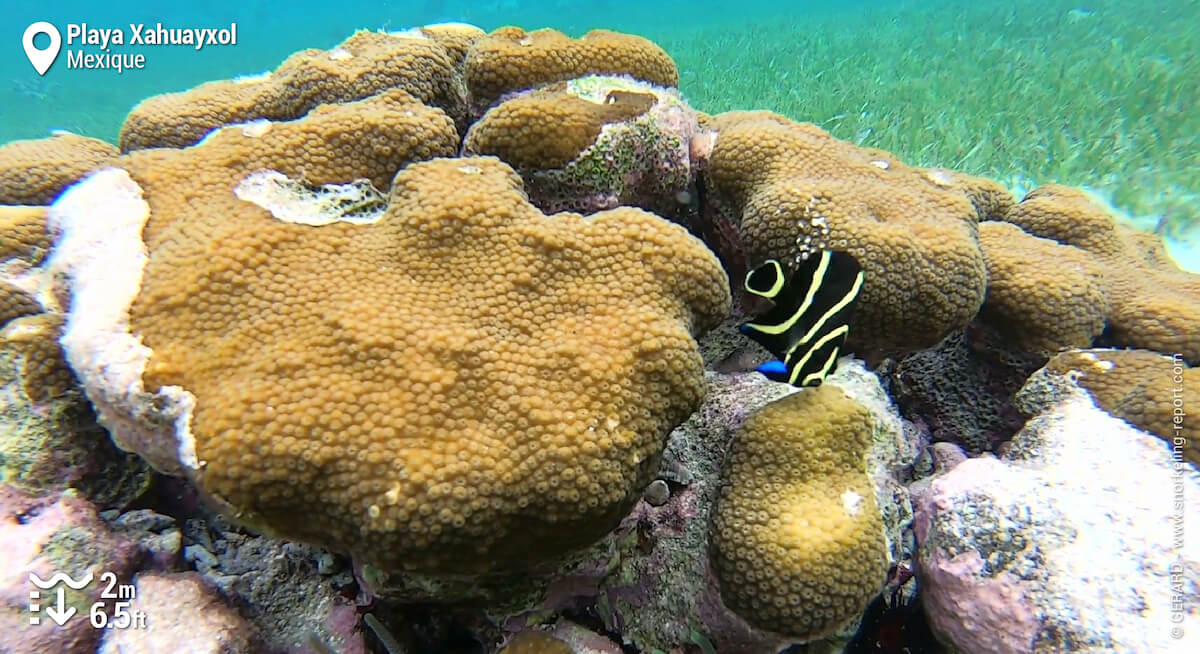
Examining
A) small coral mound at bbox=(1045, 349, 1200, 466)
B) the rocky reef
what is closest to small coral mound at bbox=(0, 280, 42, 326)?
the rocky reef

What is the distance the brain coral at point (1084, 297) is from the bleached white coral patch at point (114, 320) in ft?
11.3

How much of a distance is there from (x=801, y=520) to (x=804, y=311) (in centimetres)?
74

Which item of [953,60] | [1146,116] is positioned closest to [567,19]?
[953,60]

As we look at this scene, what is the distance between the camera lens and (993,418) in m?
3.24

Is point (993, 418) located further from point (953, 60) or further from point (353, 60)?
point (953, 60)

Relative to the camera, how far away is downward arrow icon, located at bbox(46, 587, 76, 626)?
2025mm

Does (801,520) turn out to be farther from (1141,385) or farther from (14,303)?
(14,303)

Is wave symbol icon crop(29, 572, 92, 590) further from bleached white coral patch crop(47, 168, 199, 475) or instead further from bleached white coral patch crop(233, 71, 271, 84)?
bleached white coral patch crop(233, 71, 271, 84)

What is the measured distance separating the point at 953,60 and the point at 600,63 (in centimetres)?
1284

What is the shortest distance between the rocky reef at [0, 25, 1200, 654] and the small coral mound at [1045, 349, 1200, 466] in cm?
2

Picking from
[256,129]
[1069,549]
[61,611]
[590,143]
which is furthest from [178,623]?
[1069,549]

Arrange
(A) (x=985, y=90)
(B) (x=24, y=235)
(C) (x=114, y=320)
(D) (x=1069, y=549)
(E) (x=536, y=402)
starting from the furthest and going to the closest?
(A) (x=985, y=90)
(B) (x=24, y=235)
(D) (x=1069, y=549)
(C) (x=114, y=320)
(E) (x=536, y=402)

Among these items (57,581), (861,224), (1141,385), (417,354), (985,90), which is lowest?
(57,581)

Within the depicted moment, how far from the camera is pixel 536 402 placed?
1848 mm
